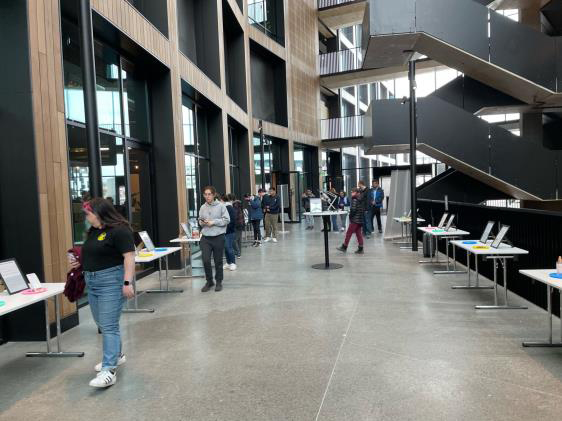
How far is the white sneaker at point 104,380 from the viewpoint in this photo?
388cm

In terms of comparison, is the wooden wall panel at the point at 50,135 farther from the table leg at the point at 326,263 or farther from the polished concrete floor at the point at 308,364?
the table leg at the point at 326,263

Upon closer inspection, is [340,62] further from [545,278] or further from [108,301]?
[108,301]

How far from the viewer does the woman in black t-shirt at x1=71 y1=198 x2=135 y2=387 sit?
3.90 meters

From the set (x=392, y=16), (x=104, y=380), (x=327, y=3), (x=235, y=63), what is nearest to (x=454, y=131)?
(x=392, y=16)

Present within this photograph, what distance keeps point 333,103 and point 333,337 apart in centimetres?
2679

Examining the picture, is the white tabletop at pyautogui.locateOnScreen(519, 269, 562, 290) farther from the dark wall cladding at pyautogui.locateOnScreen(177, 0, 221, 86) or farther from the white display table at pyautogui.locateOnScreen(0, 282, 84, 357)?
the dark wall cladding at pyautogui.locateOnScreen(177, 0, 221, 86)

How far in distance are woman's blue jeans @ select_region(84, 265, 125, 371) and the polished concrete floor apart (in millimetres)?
284

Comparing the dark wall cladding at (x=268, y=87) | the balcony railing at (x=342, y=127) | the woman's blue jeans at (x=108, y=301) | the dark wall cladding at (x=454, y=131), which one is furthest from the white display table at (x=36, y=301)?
the balcony railing at (x=342, y=127)

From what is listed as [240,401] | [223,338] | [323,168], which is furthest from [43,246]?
[323,168]

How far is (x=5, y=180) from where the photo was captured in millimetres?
5164

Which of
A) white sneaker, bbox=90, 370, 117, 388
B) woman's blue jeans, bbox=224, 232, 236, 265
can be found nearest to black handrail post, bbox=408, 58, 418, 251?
woman's blue jeans, bbox=224, 232, 236, 265

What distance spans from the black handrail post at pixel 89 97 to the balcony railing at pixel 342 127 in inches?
883

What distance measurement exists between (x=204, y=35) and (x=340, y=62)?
14.0 metres

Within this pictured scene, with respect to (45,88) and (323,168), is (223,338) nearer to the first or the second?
(45,88)
